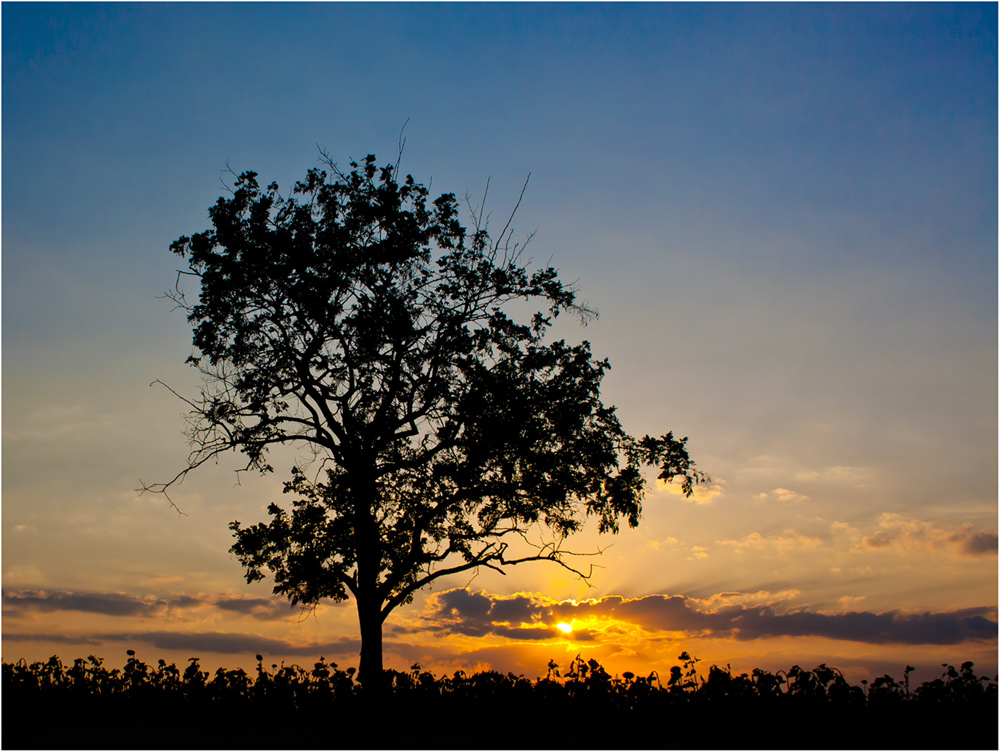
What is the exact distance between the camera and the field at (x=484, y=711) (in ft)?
48.2

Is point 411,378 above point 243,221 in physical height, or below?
below

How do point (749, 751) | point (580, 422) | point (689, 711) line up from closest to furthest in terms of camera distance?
point (749, 751) < point (689, 711) < point (580, 422)

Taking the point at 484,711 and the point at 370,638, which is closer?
the point at 484,711

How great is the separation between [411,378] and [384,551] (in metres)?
5.34

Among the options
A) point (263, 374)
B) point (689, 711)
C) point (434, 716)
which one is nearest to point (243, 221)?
point (263, 374)

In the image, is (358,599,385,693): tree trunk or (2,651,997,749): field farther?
(358,599,385,693): tree trunk

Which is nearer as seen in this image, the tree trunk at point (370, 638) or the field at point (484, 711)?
the field at point (484, 711)

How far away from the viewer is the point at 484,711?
16.1 metres

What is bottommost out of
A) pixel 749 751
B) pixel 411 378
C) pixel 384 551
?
pixel 749 751

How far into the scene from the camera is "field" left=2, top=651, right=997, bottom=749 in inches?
578

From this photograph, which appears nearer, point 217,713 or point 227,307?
point 217,713

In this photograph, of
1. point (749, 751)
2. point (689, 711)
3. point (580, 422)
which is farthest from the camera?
point (580, 422)

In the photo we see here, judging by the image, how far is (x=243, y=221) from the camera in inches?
859

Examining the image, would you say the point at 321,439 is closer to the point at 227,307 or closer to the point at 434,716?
the point at 227,307
